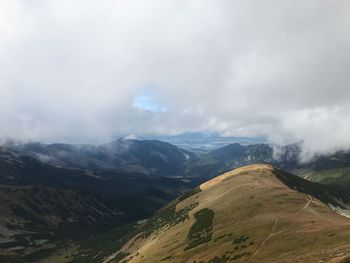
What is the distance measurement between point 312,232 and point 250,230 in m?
22.2

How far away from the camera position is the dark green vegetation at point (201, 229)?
125m

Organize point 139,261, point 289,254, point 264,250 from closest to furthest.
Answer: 1. point 289,254
2. point 264,250
3. point 139,261

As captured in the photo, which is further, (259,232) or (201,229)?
(201,229)

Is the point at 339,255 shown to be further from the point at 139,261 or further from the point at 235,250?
the point at 139,261

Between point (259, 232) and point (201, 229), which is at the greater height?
point (259, 232)

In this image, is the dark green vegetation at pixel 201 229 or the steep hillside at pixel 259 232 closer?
the steep hillside at pixel 259 232

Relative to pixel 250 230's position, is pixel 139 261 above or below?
below

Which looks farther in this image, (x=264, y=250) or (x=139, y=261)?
(x=139, y=261)

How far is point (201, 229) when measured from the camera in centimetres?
13925

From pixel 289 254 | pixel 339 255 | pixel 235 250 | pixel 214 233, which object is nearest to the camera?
pixel 339 255

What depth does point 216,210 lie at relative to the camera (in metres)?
158

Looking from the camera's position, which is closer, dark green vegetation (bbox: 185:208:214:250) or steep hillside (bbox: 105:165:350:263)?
steep hillside (bbox: 105:165:350:263)

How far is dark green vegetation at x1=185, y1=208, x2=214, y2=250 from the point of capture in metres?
125

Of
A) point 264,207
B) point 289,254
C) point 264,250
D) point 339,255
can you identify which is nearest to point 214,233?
point 264,207
